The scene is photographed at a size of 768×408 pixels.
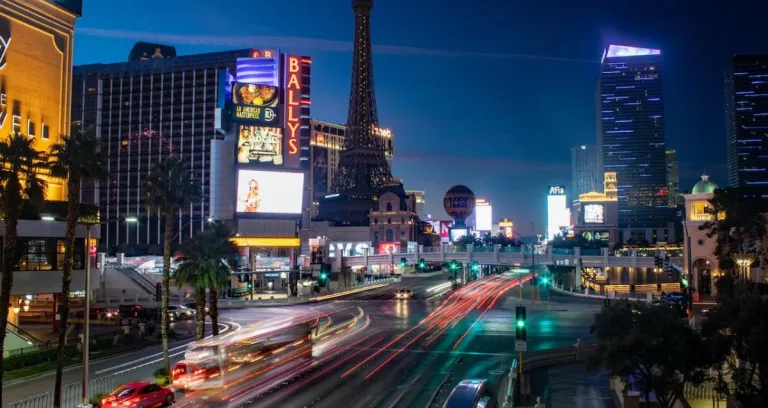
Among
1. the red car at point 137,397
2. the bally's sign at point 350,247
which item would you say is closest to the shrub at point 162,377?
the red car at point 137,397

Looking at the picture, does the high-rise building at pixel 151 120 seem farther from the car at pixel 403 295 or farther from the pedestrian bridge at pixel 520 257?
the car at pixel 403 295

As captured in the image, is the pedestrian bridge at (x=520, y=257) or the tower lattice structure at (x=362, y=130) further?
the tower lattice structure at (x=362, y=130)

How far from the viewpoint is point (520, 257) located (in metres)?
95.3

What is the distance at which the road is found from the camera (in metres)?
31.7

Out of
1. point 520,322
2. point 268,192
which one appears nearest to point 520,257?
point 268,192

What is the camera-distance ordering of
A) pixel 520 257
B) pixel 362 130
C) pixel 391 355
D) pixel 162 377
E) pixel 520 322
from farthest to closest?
pixel 362 130, pixel 520 257, pixel 391 355, pixel 162 377, pixel 520 322

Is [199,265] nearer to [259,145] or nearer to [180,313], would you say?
[180,313]

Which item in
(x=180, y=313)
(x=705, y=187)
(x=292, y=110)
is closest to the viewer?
(x=180, y=313)

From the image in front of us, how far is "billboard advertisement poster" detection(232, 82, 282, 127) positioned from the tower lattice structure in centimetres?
7199

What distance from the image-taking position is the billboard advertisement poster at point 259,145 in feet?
362

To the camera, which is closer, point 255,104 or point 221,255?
point 221,255

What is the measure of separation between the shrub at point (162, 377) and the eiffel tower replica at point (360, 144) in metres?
144

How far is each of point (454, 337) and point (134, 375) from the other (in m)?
24.6

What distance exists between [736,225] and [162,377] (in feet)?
167
